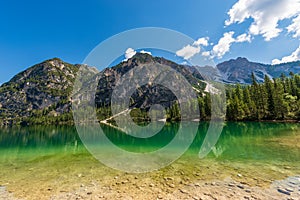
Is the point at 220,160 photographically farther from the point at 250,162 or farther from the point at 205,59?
the point at 205,59

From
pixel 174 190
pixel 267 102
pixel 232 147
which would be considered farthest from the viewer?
pixel 267 102

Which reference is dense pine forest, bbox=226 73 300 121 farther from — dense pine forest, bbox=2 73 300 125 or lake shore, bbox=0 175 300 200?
lake shore, bbox=0 175 300 200

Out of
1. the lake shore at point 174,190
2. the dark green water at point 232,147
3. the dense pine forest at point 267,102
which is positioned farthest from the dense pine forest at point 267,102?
the lake shore at point 174,190

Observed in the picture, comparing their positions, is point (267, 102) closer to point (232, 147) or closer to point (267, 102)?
point (267, 102)

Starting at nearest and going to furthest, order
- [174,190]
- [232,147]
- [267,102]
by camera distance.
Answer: [174,190] < [232,147] < [267,102]

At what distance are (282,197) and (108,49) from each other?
10.4 metres

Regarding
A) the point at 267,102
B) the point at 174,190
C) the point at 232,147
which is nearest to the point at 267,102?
the point at 267,102

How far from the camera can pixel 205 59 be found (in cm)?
1197

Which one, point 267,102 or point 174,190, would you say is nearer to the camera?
point 174,190

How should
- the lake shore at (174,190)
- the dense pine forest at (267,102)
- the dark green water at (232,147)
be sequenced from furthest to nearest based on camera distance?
the dense pine forest at (267,102)
the dark green water at (232,147)
the lake shore at (174,190)

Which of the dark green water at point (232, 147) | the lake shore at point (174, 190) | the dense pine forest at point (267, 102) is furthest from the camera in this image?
the dense pine forest at point (267, 102)

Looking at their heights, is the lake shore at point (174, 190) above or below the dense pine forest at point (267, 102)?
below

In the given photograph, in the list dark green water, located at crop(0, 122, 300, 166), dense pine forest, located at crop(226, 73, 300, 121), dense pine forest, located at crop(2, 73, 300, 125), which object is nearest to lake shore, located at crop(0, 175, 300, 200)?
dark green water, located at crop(0, 122, 300, 166)

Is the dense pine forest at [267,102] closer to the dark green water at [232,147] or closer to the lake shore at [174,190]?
the dark green water at [232,147]
